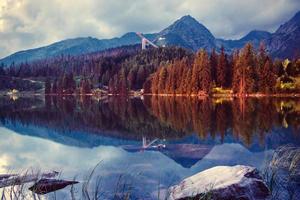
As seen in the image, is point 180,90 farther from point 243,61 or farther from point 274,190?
point 274,190

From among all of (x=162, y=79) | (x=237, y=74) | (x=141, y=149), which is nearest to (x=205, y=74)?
(x=237, y=74)

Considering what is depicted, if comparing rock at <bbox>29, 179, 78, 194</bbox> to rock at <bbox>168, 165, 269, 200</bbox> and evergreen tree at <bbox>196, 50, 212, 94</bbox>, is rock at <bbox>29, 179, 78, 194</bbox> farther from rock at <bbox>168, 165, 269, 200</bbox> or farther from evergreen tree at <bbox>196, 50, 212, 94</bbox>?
evergreen tree at <bbox>196, 50, 212, 94</bbox>

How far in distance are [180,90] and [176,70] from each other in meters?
10.5

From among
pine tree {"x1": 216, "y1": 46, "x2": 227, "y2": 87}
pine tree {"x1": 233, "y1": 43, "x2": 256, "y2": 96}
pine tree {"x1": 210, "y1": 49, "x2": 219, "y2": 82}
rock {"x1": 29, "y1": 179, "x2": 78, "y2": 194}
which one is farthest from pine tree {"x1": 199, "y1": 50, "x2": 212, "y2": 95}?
rock {"x1": 29, "y1": 179, "x2": 78, "y2": 194}

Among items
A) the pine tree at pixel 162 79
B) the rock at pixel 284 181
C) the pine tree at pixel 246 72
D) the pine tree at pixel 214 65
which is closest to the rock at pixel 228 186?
the rock at pixel 284 181

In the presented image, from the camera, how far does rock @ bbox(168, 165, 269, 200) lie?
37.8ft

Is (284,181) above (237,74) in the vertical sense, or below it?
below

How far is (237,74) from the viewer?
112 metres

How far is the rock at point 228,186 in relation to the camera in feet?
37.8

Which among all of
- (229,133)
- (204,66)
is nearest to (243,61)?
(204,66)

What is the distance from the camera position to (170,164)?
63.3ft

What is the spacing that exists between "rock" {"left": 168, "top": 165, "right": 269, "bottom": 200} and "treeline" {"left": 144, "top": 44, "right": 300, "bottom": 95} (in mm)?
100278

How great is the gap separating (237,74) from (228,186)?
4091 inches

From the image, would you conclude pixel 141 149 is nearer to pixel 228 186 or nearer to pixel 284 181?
pixel 284 181
